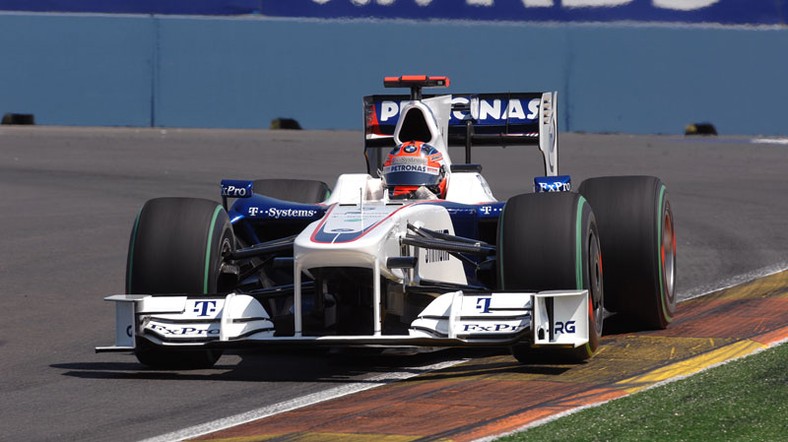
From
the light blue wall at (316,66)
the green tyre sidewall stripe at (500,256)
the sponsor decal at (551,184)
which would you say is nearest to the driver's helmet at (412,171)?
the sponsor decal at (551,184)

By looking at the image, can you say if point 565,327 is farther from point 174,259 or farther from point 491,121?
point 491,121

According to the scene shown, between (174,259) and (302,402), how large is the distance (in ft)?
5.29

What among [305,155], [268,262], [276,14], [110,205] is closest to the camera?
[268,262]

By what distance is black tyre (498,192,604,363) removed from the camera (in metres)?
8.68

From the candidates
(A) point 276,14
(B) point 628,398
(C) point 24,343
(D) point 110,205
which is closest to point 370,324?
(B) point 628,398

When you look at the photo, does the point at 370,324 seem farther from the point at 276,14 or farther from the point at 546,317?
the point at 276,14

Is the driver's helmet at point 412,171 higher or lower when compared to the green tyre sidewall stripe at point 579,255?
higher

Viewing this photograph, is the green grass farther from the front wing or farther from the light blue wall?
the light blue wall

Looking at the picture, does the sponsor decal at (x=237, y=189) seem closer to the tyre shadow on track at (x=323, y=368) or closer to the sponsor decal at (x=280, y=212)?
the sponsor decal at (x=280, y=212)

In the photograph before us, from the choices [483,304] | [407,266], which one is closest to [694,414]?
[483,304]

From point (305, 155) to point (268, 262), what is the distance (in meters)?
13.7

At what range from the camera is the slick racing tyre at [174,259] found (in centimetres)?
916

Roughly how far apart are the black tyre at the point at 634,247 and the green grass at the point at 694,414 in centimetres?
198

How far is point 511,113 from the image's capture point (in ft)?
40.3
